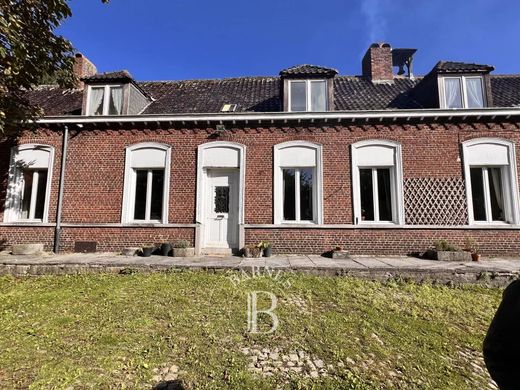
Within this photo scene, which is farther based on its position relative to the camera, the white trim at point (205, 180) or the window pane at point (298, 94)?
the window pane at point (298, 94)

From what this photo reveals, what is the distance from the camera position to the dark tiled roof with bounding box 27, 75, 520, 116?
438 inches

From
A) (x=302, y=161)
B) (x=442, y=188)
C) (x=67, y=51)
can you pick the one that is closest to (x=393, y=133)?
(x=442, y=188)

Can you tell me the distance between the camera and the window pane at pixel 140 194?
10.4m

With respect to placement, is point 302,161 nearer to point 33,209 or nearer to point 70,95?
point 33,209

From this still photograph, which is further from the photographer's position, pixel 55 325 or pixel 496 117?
pixel 496 117

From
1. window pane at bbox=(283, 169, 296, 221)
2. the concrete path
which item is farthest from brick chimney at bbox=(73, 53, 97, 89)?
window pane at bbox=(283, 169, 296, 221)

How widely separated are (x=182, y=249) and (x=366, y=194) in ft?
20.0

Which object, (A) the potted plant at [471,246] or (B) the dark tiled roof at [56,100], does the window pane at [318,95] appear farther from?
(B) the dark tiled roof at [56,100]

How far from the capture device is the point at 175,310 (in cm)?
512

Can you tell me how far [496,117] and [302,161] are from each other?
6.23 meters

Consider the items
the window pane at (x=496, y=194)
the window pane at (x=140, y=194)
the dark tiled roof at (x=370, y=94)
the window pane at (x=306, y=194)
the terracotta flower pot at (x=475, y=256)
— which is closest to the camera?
the terracotta flower pot at (x=475, y=256)

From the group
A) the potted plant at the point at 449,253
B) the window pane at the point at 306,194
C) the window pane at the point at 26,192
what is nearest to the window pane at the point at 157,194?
the window pane at the point at 26,192

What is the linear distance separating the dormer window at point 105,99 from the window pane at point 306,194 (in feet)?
22.3

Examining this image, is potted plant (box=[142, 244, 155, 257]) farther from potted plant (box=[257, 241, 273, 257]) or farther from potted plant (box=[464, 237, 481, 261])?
potted plant (box=[464, 237, 481, 261])
